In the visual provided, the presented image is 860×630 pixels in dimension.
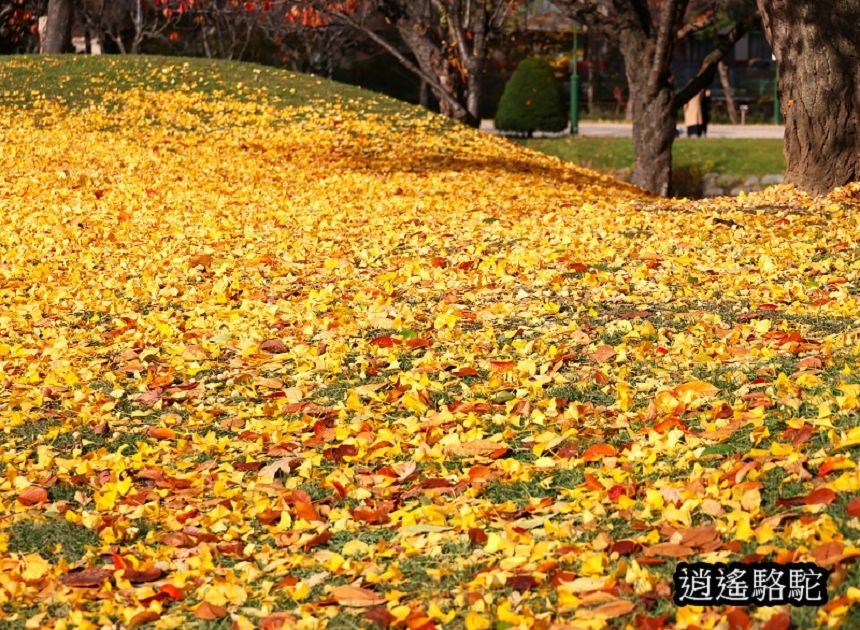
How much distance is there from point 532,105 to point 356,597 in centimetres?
2660

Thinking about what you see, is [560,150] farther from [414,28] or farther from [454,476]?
[454,476]

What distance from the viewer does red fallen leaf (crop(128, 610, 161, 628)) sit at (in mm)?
3932

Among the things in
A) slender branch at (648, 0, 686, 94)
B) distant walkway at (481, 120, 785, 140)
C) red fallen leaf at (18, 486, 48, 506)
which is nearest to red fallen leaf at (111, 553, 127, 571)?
red fallen leaf at (18, 486, 48, 506)

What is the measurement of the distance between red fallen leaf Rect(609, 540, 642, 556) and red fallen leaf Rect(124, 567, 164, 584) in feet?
5.11

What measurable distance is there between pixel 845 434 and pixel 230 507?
2343mm

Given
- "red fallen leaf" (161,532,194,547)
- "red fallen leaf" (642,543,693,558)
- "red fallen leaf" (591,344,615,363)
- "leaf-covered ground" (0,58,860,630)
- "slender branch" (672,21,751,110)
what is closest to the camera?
"red fallen leaf" (642,543,693,558)

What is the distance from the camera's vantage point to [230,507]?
15.8 ft

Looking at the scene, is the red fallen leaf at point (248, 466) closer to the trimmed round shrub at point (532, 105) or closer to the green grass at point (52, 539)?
the green grass at point (52, 539)

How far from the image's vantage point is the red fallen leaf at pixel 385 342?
6.75 metres

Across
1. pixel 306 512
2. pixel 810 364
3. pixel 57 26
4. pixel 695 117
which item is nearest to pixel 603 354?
pixel 810 364

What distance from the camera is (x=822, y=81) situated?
1059 cm

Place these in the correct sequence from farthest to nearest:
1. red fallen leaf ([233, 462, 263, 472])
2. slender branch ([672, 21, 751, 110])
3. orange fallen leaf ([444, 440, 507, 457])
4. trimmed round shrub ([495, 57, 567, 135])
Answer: trimmed round shrub ([495, 57, 567, 135]) < slender branch ([672, 21, 751, 110]) < red fallen leaf ([233, 462, 263, 472]) < orange fallen leaf ([444, 440, 507, 457])

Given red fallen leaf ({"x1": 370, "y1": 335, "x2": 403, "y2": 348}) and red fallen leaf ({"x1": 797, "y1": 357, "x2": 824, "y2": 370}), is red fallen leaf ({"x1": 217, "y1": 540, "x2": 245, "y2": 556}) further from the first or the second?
red fallen leaf ({"x1": 797, "y1": 357, "x2": 824, "y2": 370})

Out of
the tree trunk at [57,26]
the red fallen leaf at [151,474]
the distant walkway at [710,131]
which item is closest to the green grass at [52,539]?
the red fallen leaf at [151,474]
